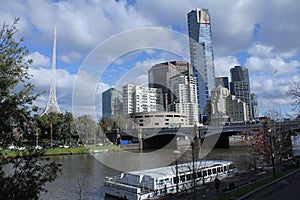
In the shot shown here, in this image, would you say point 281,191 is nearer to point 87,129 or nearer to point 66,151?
point 66,151

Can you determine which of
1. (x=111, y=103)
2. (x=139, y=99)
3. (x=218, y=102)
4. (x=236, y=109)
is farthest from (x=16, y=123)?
(x=236, y=109)

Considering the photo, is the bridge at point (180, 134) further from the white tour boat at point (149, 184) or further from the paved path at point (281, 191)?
the paved path at point (281, 191)

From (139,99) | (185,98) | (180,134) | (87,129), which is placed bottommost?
(180,134)

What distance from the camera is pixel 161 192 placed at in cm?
2625

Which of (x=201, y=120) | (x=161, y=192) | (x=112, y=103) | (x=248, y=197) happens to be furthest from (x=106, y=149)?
(x=201, y=120)

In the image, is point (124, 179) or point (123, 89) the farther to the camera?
point (123, 89)

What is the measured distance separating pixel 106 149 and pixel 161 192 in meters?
63.9

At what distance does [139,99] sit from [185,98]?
43488mm

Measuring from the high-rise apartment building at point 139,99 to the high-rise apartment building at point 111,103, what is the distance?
15.7 ft

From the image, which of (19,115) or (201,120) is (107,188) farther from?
(201,120)

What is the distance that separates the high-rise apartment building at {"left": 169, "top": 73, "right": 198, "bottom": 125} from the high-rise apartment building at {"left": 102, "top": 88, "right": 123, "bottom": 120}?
38.5m

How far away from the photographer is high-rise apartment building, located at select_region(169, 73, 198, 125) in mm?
174750

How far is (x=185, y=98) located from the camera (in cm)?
18475

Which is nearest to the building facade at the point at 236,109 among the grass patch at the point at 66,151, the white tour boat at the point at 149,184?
the grass patch at the point at 66,151
